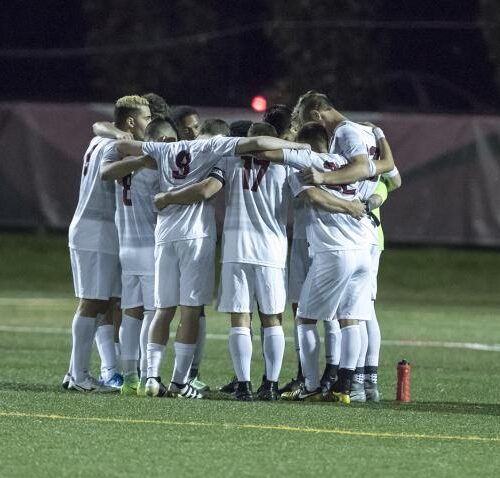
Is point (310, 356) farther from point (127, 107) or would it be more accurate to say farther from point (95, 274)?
point (127, 107)

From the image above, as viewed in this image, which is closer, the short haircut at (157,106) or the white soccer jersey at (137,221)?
the white soccer jersey at (137,221)

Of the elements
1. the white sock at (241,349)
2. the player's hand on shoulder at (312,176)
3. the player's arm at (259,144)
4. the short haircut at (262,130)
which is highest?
the short haircut at (262,130)

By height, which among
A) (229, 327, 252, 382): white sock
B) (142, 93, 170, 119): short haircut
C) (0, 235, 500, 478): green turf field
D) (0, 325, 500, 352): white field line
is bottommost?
(0, 235, 500, 478): green turf field

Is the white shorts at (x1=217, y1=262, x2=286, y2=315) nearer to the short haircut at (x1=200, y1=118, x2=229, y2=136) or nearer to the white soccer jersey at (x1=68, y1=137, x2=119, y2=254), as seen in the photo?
the short haircut at (x1=200, y1=118, x2=229, y2=136)

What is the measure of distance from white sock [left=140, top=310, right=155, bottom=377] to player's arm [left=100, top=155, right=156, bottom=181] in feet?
3.45

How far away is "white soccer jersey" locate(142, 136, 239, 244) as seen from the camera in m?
12.1

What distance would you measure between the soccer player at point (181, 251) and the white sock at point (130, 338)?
50 cm

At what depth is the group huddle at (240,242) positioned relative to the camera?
39.9ft

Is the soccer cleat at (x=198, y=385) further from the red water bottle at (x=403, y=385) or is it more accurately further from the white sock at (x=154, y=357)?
the red water bottle at (x=403, y=385)

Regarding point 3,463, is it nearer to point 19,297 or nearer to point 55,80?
point 19,297

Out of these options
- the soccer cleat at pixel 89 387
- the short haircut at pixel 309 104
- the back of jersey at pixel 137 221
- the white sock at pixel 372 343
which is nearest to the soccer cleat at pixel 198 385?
the soccer cleat at pixel 89 387

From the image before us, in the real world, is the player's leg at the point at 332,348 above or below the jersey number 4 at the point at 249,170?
below

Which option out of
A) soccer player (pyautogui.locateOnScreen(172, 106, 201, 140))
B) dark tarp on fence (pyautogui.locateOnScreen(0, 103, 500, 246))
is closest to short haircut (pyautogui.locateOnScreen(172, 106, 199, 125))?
soccer player (pyautogui.locateOnScreen(172, 106, 201, 140))

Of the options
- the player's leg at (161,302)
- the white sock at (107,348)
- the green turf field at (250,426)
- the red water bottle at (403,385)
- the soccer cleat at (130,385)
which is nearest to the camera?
the green turf field at (250,426)
